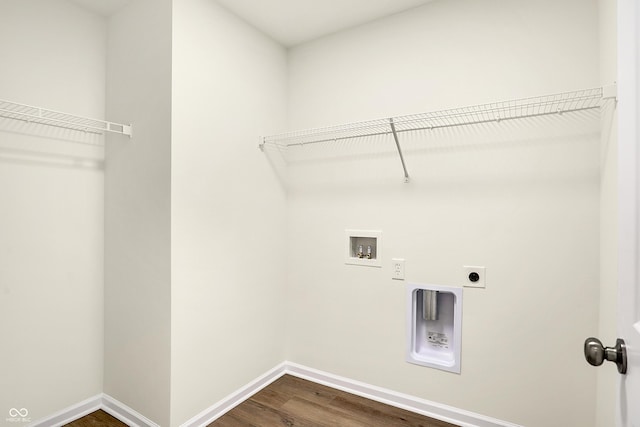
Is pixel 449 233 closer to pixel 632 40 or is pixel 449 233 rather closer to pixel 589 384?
pixel 589 384

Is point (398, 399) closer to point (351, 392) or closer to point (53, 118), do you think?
point (351, 392)

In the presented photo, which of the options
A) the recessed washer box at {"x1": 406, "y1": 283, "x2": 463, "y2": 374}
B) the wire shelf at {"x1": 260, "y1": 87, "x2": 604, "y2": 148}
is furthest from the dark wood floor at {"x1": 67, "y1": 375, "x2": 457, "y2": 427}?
the wire shelf at {"x1": 260, "y1": 87, "x2": 604, "y2": 148}

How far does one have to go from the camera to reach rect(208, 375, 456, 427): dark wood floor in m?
1.93

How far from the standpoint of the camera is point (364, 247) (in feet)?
7.47

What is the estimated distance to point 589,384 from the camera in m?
1.62

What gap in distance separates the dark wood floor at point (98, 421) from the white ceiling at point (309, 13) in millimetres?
2586

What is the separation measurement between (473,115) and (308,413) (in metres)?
2.04

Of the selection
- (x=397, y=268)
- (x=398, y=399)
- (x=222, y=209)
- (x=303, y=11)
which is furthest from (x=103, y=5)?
(x=398, y=399)

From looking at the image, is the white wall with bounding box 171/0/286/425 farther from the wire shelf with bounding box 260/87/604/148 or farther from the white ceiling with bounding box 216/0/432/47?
the wire shelf with bounding box 260/87/604/148

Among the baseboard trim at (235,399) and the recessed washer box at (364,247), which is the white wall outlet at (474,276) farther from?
the baseboard trim at (235,399)

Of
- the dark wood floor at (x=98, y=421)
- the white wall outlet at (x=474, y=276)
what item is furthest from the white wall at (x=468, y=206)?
the dark wood floor at (x=98, y=421)

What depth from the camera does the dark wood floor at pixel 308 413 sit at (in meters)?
1.93

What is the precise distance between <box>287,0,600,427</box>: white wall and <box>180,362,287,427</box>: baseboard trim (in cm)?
25

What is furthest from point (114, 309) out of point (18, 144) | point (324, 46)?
point (324, 46)
